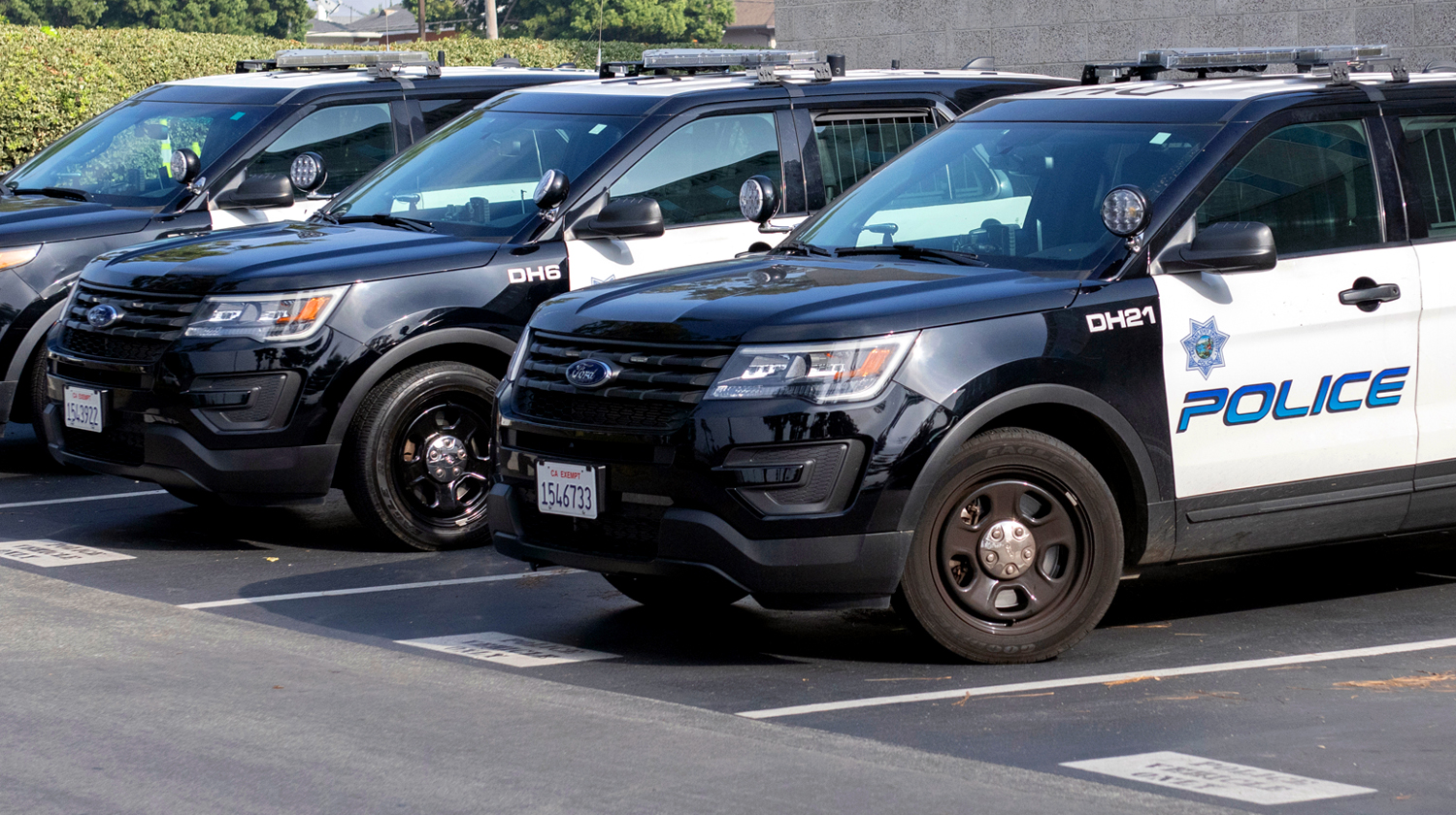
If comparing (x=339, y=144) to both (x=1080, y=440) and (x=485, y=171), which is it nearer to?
(x=485, y=171)

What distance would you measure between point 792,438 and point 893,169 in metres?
1.94

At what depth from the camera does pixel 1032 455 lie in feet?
19.4

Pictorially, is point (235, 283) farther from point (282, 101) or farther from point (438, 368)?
point (282, 101)

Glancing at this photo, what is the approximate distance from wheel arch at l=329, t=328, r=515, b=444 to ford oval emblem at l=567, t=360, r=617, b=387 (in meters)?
1.97

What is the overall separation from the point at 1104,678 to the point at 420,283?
3546mm

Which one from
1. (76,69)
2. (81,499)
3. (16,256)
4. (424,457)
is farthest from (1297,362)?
(76,69)

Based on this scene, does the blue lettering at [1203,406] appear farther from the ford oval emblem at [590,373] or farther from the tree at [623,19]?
the tree at [623,19]

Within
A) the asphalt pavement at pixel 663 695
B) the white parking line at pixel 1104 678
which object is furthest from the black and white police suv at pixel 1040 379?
the asphalt pavement at pixel 663 695

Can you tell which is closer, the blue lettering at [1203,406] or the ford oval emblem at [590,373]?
the ford oval emblem at [590,373]

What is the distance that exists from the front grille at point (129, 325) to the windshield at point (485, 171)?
4.17ft

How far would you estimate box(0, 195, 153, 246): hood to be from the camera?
9.73 m

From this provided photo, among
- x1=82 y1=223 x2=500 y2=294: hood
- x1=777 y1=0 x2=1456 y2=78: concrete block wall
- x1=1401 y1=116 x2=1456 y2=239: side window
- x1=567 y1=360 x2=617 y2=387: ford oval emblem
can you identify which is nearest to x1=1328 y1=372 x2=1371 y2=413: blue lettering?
x1=1401 y1=116 x2=1456 y2=239: side window

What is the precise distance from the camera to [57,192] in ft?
35.1

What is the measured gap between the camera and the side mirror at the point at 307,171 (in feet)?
33.2
